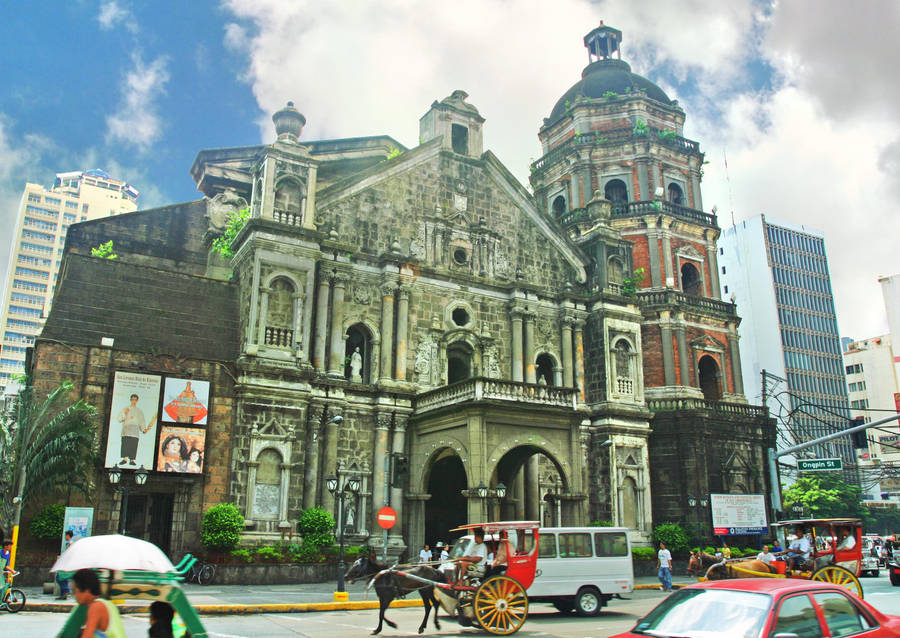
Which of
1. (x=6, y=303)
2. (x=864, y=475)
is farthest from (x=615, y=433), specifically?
(x=6, y=303)

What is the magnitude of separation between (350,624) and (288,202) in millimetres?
16751

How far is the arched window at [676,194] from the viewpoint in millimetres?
39469

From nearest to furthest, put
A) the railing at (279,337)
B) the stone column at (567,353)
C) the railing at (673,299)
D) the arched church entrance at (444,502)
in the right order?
the railing at (279,337) < the arched church entrance at (444,502) < the stone column at (567,353) < the railing at (673,299)

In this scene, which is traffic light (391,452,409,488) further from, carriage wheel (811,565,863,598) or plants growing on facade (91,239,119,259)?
plants growing on facade (91,239,119,259)

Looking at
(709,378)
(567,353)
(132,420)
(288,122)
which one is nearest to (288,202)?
(288,122)

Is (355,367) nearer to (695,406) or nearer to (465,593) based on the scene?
(465,593)

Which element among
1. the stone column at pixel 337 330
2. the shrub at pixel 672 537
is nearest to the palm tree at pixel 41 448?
the stone column at pixel 337 330

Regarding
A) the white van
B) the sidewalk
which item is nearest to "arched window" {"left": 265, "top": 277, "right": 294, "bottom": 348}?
the sidewalk

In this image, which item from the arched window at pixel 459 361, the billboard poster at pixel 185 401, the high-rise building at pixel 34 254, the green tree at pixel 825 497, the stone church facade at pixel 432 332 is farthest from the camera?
the high-rise building at pixel 34 254

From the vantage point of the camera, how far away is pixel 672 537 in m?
30.2

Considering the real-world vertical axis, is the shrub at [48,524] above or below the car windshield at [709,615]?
above

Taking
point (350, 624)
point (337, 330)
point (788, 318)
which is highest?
point (788, 318)

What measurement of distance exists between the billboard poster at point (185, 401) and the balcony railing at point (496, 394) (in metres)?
7.39

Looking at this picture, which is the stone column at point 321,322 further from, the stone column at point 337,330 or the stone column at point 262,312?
the stone column at point 262,312
